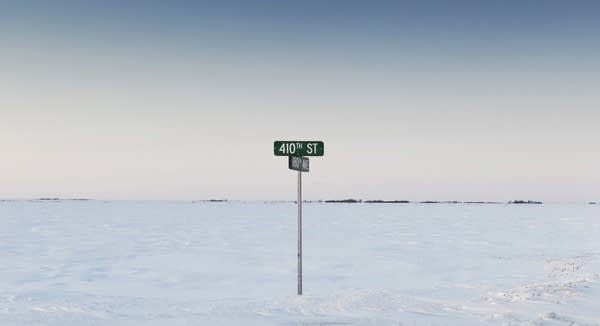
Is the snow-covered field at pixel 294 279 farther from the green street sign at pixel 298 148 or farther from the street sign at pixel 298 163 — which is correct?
the green street sign at pixel 298 148

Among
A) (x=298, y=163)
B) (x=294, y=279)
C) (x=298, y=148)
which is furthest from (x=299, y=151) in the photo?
(x=294, y=279)

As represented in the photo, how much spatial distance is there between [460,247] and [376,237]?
5.63 meters

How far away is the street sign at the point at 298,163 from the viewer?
29.7ft

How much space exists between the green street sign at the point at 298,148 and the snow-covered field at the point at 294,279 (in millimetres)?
2317

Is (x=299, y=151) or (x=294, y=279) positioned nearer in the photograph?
(x=299, y=151)

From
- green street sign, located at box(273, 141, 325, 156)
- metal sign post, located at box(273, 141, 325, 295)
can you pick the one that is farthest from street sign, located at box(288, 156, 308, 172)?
green street sign, located at box(273, 141, 325, 156)

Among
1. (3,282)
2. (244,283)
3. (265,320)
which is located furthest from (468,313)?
(3,282)

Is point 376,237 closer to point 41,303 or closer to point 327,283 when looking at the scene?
point 327,283

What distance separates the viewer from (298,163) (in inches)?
364

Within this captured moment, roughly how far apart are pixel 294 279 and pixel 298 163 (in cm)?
581

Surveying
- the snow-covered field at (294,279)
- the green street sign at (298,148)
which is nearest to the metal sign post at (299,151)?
the green street sign at (298,148)

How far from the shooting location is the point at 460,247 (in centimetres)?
2227

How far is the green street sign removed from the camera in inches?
366

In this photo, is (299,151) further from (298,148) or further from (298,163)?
(298,163)
